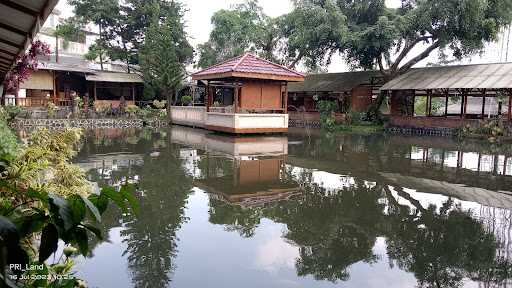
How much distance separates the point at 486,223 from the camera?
5.89 meters

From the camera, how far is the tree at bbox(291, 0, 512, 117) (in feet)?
68.9

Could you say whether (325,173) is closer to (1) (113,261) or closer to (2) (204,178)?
(2) (204,178)

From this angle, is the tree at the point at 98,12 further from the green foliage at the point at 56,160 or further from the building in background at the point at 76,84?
the green foliage at the point at 56,160

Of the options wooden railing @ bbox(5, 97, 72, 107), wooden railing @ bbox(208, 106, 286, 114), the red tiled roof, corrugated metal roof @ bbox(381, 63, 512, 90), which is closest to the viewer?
the red tiled roof

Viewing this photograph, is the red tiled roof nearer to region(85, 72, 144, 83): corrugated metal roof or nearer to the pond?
the pond

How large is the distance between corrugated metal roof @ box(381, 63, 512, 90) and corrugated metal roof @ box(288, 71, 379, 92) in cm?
328

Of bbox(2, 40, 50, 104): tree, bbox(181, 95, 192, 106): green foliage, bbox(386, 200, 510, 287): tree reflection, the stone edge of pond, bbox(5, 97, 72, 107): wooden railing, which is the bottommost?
bbox(386, 200, 510, 287): tree reflection

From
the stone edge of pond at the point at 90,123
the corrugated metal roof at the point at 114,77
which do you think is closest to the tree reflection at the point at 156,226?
the stone edge of pond at the point at 90,123

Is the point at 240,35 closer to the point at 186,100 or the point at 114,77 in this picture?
the point at 186,100

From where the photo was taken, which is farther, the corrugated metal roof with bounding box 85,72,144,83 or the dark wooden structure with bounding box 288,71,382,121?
the corrugated metal roof with bounding box 85,72,144,83

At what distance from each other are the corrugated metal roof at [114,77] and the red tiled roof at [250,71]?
37.9 ft

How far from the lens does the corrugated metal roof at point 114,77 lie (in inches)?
1102

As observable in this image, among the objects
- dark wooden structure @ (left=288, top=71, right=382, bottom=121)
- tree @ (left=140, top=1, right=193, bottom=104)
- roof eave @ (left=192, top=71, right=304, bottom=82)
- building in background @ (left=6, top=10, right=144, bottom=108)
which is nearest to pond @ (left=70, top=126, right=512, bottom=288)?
roof eave @ (left=192, top=71, right=304, bottom=82)

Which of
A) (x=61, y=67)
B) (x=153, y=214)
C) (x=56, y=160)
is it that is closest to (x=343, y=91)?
(x=61, y=67)
